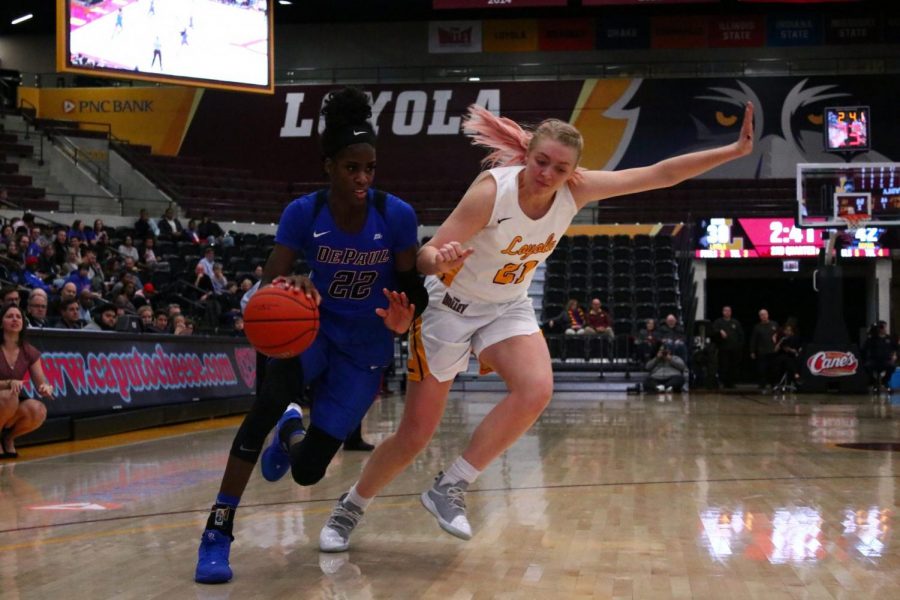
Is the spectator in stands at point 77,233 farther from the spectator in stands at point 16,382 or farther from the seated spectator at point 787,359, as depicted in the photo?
the seated spectator at point 787,359

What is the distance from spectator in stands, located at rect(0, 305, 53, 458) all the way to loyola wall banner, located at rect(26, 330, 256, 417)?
32 cm

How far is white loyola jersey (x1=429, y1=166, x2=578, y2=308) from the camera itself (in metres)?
4.41

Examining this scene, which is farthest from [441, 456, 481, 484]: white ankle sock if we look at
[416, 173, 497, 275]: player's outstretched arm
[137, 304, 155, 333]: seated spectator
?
[137, 304, 155, 333]: seated spectator

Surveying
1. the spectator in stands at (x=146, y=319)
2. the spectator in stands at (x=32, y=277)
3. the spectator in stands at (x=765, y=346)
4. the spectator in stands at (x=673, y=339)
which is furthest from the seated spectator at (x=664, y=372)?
the spectator in stands at (x=32, y=277)

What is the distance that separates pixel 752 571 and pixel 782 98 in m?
26.0

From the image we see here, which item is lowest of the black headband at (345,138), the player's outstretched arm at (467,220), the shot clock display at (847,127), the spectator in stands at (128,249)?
the spectator in stands at (128,249)

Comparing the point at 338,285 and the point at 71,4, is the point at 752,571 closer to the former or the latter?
the point at 338,285

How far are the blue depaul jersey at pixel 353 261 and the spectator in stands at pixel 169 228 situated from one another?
17.9 meters

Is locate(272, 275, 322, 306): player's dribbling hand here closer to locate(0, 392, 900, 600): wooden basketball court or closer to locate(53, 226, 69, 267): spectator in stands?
locate(0, 392, 900, 600): wooden basketball court

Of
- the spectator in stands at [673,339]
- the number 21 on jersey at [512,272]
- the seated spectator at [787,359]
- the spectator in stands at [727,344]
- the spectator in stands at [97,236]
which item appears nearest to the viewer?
the number 21 on jersey at [512,272]

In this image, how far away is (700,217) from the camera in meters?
24.6

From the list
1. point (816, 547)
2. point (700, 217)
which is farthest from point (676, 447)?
point (700, 217)

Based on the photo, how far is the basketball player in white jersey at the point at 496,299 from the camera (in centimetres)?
439

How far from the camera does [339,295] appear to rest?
434 cm
